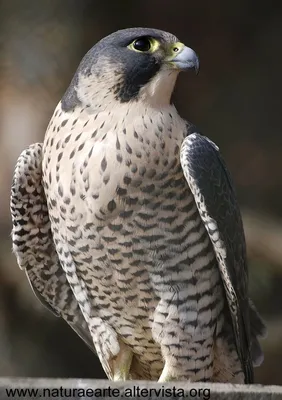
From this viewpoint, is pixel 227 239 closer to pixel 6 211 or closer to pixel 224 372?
pixel 224 372

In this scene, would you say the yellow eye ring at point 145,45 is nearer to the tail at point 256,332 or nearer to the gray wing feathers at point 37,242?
the gray wing feathers at point 37,242

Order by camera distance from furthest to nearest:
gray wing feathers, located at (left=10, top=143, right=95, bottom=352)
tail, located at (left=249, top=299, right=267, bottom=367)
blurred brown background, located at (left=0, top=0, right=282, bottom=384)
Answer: blurred brown background, located at (left=0, top=0, right=282, bottom=384) → tail, located at (left=249, top=299, right=267, bottom=367) → gray wing feathers, located at (left=10, top=143, right=95, bottom=352)

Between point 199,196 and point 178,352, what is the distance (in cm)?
49

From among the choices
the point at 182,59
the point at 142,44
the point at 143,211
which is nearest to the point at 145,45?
the point at 142,44

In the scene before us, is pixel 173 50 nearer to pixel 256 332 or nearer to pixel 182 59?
pixel 182 59

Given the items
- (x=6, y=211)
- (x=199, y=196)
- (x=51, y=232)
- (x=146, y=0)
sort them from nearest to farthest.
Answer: (x=199, y=196) < (x=51, y=232) < (x=6, y=211) < (x=146, y=0)

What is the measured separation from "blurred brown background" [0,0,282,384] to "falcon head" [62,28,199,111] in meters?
1.79

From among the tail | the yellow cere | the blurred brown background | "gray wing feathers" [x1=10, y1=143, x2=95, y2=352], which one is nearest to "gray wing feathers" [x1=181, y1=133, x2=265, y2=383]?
the tail

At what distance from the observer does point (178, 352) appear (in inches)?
103

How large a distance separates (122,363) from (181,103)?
2.22m

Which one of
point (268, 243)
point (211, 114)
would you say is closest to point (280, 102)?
point (211, 114)

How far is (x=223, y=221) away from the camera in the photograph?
2568mm

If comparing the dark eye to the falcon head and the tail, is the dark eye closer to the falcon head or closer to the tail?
the falcon head

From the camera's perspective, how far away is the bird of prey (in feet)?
8.13
